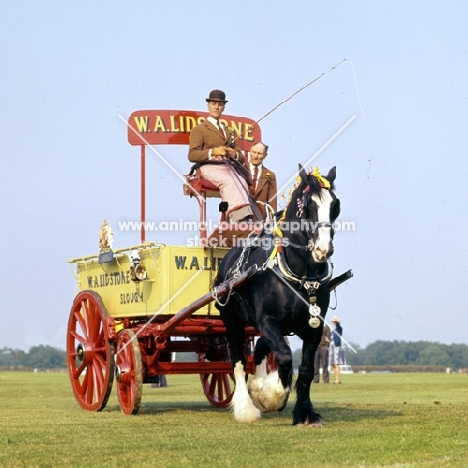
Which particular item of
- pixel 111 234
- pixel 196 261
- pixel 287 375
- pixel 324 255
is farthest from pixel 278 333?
pixel 111 234

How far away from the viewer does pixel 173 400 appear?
17.1m

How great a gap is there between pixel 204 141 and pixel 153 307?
6.70ft

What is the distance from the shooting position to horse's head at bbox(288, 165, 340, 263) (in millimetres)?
10250

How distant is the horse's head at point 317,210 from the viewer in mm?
10250

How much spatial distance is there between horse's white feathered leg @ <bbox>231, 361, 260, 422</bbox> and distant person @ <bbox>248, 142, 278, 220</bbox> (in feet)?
7.07

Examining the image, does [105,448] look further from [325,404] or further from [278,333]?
[325,404]

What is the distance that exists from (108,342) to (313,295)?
327 centimetres

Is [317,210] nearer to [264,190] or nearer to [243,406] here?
[243,406]

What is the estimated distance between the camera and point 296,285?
10828mm

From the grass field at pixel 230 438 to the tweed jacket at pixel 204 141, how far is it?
9.79 feet

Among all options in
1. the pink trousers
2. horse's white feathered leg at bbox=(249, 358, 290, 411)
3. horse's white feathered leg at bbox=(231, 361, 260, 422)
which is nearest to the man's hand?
the pink trousers

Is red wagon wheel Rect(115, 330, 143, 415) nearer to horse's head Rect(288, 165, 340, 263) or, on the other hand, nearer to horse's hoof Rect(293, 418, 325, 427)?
horse's hoof Rect(293, 418, 325, 427)

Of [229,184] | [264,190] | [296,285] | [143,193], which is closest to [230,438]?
[296,285]

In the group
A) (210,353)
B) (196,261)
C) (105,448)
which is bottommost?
(105,448)
